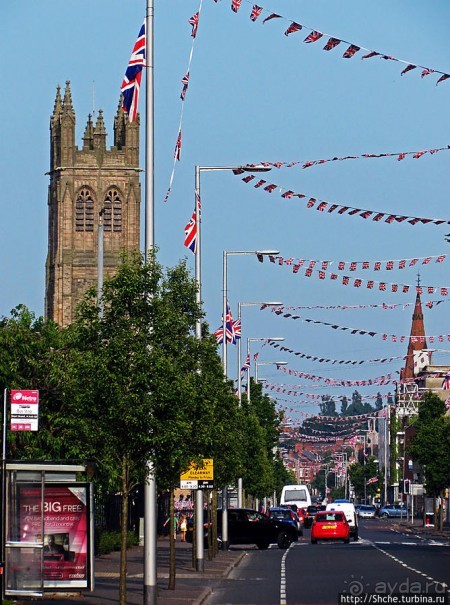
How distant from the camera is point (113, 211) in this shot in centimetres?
13012

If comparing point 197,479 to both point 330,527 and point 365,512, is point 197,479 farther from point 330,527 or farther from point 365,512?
point 365,512

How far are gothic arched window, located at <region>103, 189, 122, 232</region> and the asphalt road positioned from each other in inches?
2923

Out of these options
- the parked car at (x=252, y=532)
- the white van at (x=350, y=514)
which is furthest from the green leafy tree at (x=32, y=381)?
the white van at (x=350, y=514)

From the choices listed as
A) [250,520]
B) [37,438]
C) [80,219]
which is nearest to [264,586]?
[37,438]

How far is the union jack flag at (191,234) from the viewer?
133ft

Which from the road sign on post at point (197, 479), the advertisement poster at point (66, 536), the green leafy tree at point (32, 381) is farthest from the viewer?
the road sign on post at point (197, 479)

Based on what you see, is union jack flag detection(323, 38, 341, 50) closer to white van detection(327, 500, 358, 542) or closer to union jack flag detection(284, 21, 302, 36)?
union jack flag detection(284, 21, 302, 36)

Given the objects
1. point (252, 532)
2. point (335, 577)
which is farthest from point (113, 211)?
point (335, 577)

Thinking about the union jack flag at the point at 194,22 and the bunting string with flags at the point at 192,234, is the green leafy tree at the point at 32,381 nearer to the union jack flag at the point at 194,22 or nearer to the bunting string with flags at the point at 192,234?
the bunting string with flags at the point at 192,234

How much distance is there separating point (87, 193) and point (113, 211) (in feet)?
9.31

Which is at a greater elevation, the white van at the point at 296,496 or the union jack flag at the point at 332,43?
the union jack flag at the point at 332,43

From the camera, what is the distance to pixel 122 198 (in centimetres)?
13050

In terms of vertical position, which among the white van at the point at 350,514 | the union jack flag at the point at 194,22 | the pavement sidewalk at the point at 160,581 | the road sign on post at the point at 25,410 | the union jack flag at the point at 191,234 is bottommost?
the pavement sidewalk at the point at 160,581

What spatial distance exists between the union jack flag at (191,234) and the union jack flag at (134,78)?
42.2 feet
